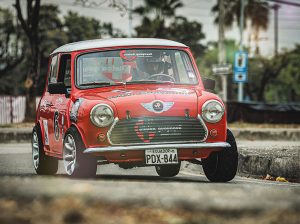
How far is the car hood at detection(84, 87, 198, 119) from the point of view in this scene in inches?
356

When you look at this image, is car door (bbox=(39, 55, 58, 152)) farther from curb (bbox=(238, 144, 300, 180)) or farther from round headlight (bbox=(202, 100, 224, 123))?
curb (bbox=(238, 144, 300, 180))

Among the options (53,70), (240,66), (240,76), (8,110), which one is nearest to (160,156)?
(53,70)

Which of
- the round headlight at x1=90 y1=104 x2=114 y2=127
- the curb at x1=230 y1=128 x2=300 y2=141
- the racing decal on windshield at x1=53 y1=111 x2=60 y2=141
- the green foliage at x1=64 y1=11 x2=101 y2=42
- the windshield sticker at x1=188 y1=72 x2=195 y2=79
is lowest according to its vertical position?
the curb at x1=230 y1=128 x2=300 y2=141

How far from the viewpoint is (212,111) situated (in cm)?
933

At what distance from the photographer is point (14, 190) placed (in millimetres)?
5727

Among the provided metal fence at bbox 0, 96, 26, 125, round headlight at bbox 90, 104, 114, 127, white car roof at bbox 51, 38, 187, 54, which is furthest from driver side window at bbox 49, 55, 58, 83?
metal fence at bbox 0, 96, 26, 125

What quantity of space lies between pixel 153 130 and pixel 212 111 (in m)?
0.75

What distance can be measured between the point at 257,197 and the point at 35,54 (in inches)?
1163

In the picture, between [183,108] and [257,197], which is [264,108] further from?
[257,197]

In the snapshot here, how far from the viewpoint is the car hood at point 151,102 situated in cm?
904

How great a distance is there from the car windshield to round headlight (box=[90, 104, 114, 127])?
3.23 feet

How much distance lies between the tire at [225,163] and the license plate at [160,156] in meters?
0.77

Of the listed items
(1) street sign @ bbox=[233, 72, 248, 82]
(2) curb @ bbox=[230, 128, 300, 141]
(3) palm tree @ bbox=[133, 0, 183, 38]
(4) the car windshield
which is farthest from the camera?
(3) palm tree @ bbox=[133, 0, 183, 38]

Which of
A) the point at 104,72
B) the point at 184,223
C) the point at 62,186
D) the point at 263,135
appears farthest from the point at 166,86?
the point at 263,135
